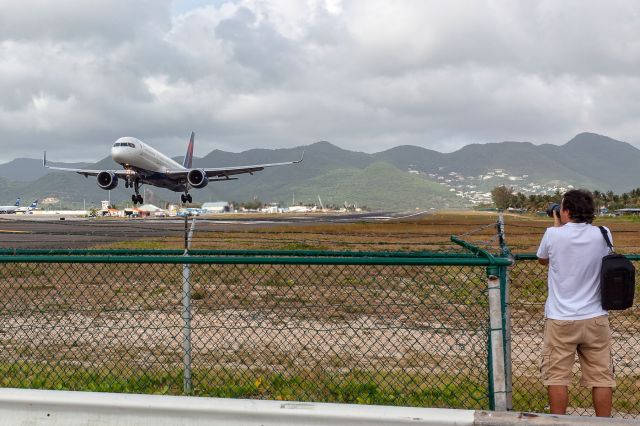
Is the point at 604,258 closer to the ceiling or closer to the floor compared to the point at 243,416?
closer to the ceiling

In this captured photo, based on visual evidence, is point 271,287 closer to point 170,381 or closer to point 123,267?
point 123,267

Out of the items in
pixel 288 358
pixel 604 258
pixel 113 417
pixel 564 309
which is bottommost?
pixel 288 358

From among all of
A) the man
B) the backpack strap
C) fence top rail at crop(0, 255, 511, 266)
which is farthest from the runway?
the backpack strap

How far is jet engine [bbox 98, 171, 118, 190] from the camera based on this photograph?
150 ft

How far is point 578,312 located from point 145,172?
51019 mm

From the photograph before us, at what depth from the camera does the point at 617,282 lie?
4.71 meters

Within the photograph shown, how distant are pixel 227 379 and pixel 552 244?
12.9ft

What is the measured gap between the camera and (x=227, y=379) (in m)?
7.13

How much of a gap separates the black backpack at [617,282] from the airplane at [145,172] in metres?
43.4

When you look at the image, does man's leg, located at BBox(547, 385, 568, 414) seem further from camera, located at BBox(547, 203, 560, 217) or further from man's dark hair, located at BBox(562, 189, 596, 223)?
camera, located at BBox(547, 203, 560, 217)

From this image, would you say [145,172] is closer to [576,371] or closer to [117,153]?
[117,153]

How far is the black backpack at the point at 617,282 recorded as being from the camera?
4.71 meters

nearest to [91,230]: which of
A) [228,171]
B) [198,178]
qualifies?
[198,178]

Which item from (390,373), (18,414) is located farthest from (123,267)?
(18,414)
